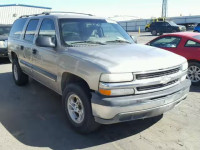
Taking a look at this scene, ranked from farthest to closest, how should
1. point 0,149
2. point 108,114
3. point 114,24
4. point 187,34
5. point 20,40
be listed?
point 187,34 → point 20,40 → point 114,24 → point 0,149 → point 108,114

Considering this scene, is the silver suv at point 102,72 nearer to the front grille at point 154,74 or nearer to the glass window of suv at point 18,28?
the front grille at point 154,74

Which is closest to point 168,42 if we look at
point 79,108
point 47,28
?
point 47,28

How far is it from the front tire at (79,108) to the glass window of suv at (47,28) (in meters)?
1.30

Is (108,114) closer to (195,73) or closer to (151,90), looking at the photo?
(151,90)

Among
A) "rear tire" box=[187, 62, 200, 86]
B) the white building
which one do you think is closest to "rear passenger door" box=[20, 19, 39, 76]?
"rear tire" box=[187, 62, 200, 86]

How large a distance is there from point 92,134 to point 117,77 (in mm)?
1200

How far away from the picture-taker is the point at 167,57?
3.54 meters

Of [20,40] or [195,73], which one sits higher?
[20,40]

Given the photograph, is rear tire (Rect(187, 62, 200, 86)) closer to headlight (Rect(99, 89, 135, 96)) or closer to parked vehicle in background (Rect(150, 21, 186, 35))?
headlight (Rect(99, 89, 135, 96))

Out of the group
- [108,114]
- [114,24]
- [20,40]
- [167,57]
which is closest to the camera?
[108,114]

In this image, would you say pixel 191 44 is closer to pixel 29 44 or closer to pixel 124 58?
pixel 124 58

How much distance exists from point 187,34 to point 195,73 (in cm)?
128

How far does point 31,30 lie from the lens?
5270 mm

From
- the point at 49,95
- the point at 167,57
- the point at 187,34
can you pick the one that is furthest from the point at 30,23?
Answer: the point at 187,34
